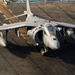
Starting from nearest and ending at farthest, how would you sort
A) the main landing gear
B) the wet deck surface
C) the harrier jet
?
the wet deck surface < the harrier jet < the main landing gear

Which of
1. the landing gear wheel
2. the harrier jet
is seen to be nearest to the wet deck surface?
the landing gear wheel

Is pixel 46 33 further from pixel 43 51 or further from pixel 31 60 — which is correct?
pixel 31 60

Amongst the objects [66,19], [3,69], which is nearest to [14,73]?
[3,69]

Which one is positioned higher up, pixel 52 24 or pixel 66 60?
pixel 52 24

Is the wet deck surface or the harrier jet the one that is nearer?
the wet deck surface

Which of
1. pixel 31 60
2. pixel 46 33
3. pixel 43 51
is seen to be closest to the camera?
pixel 46 33

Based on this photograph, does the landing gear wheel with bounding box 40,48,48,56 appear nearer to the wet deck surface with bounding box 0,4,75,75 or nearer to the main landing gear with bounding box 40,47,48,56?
the main landing gear with bounding box 40,47,48,56

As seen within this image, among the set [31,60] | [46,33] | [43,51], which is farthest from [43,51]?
[46,33]

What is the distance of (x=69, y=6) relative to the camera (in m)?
45.2

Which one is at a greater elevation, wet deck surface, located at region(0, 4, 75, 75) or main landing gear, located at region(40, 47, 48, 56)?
main landing gear, located at region(40, 47, 48, 56)

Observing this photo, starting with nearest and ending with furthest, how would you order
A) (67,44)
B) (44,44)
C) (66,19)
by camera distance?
(44,44) → (67,44) → (66,19)

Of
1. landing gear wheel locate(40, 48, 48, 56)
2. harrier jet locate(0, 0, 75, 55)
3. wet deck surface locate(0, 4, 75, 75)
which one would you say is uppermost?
harrier jet locate(0, 0, 75, 55)

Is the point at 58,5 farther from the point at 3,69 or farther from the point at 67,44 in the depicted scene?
the point at 3,69

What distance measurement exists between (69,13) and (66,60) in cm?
1596
